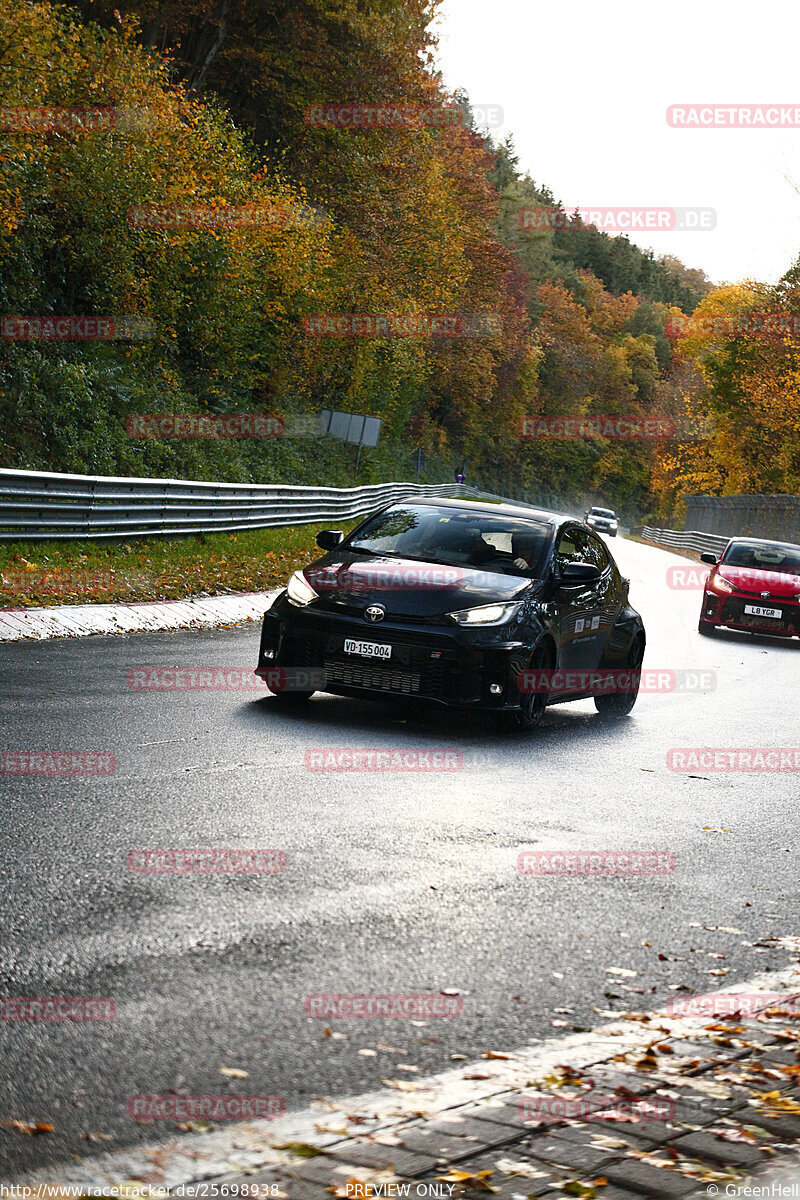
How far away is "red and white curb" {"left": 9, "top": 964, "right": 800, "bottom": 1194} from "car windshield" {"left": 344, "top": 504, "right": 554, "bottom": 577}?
6.55 meters

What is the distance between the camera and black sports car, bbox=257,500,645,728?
32.2ft

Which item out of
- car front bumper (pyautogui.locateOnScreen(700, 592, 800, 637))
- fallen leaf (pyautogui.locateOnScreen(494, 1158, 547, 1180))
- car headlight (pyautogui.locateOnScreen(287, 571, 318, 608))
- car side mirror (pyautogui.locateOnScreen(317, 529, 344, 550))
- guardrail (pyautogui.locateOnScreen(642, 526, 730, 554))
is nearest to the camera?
fallen leaf (pyautogui.locateOnScreen(494, 1158, 547, 1180))

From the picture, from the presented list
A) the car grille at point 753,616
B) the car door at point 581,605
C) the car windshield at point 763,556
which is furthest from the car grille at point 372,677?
the car windshield at point 763,556

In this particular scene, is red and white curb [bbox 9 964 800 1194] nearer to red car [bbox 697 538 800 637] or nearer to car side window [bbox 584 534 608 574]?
car side window [bbox 584 534 608 574]

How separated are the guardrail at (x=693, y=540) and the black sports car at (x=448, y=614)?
36.8m

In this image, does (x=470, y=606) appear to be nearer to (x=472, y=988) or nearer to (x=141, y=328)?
(x=472, y=988)

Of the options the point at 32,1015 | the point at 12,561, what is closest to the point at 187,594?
the point at 12,561

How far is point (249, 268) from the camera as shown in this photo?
3612cm

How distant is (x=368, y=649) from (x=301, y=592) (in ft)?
2.73

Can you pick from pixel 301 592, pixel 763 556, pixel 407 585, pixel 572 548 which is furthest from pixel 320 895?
pixel 763 556

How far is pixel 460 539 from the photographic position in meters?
11.1

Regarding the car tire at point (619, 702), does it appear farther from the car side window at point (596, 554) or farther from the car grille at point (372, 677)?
Result: the car grille at point (372, 677)

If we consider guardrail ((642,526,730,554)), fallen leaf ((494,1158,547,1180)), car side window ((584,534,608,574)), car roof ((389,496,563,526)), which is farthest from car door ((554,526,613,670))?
guardrail ((642,526,730,554))

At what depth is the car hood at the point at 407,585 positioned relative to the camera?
32.8ft
